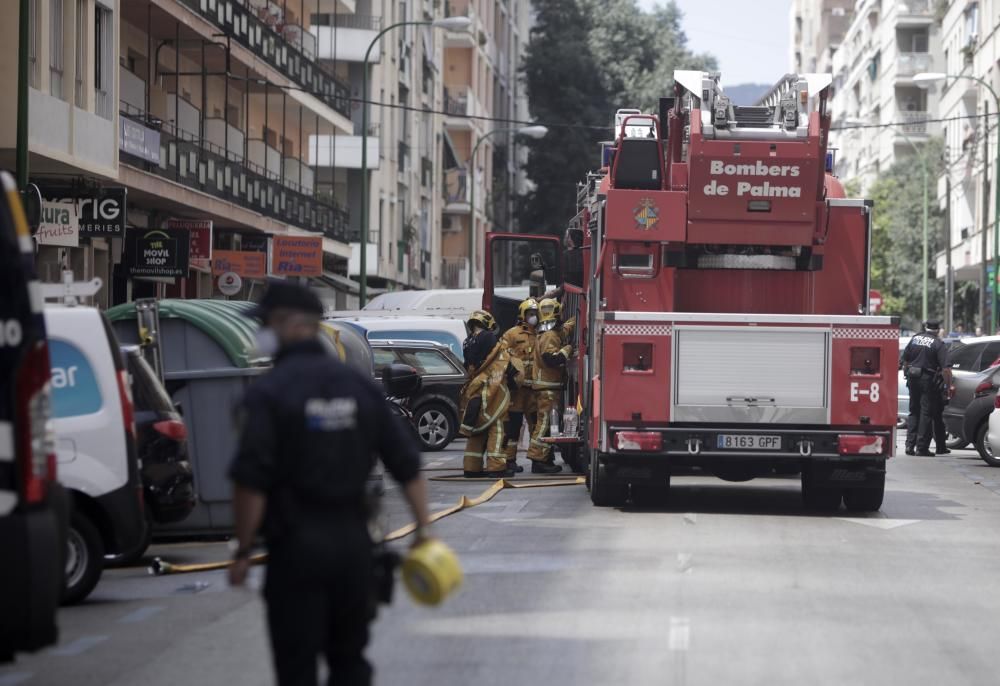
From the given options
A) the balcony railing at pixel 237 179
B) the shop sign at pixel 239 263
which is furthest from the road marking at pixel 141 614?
the shop sign at pixel 239 263

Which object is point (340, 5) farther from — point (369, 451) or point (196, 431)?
point (369, 451)

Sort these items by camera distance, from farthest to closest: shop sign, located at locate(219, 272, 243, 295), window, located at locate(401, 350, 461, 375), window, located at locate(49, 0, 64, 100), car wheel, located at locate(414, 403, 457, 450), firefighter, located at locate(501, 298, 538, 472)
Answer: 1. shop sign, located at locate(219, 272, 243, 295)
2. window, located at locate(401, 350, 461, 375)
3. car wheel, located at locate(414, 403, 457, 450)
4. window, located at locate(49, 0, 64, 100)
5. firefighter, located at locate(501, 298, 538, 472)

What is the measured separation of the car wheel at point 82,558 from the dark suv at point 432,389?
1584 cm

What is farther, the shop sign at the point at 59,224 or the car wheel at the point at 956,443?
the car wheel at the point at 956,443

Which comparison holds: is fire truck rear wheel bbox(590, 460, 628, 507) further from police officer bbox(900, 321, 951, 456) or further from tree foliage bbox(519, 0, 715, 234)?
tree foliage bbox(519, 0, 715, 234)

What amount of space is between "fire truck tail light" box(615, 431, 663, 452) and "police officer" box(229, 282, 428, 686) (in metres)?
9.60

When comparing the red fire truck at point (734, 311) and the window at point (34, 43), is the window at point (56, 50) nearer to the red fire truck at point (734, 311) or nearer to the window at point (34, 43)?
the window at point (34, 43)

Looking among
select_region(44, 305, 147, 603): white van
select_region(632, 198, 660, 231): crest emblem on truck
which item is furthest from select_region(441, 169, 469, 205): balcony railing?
select_region(44, 305, 147, 603): white van

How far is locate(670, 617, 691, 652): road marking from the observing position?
912 cm

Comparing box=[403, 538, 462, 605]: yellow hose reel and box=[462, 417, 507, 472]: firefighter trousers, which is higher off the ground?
box=[403, 538, 462, 605]: yellow hose reel

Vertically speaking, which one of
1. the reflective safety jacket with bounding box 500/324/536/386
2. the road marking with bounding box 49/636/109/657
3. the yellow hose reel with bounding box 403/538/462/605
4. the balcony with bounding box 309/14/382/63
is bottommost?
the road marking with bounding box 49/636/109/657

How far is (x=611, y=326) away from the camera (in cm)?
1566

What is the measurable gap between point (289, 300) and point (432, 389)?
68.5 ft

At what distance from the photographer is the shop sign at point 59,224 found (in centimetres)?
2600
